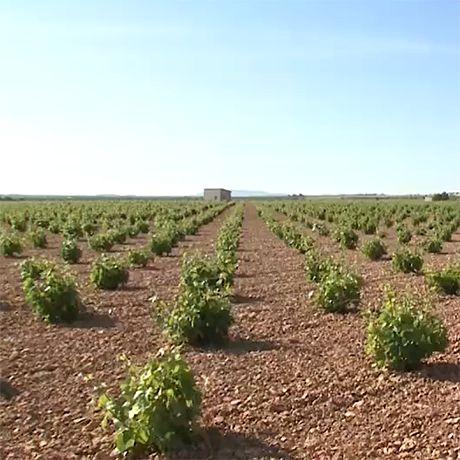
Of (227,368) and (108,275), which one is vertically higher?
(108,275)

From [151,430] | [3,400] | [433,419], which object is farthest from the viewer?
[3,400]

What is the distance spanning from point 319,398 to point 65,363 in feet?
10.7

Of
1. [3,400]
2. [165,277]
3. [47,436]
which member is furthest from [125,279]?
[47,436]

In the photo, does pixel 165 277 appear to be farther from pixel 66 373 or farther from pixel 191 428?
pixel 191 428

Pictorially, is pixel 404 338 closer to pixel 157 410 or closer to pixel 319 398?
pixel 319 398

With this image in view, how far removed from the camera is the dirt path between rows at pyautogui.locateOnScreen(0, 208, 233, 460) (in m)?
5.54

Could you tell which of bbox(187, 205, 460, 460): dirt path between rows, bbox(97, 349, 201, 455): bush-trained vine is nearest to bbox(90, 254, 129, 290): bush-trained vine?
bbox(187, 205, 460, 460): dirt path between rows

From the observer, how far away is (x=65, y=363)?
7770 millimetres

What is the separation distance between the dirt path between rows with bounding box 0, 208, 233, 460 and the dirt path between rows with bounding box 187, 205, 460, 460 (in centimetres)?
111

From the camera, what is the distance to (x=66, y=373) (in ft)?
24.2

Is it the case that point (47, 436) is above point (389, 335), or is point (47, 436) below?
below

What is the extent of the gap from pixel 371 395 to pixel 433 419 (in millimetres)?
804

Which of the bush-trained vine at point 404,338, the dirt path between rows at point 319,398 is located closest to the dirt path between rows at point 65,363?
the dirt path between rows at point 319,398

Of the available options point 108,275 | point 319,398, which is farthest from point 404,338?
point 108,275
